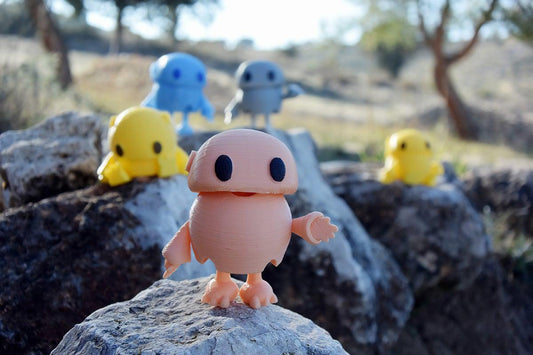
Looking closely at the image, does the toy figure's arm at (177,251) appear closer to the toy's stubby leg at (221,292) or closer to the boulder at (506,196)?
the toy's stubby leg at (221,292)

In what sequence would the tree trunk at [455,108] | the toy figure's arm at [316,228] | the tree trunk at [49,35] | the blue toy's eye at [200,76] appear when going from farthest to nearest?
1. the tree trunk at [455,108]
2. the tree trunk at [49,35]
3. the blue toy's eye at [200,76]
4. the toy figure's arm at [316,228]

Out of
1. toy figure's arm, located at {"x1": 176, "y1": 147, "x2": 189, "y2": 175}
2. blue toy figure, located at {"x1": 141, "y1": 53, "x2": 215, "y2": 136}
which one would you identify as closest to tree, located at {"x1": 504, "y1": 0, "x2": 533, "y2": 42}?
blue toy figure, located at {"x1": 141, "y1": 53, "x2": 215, "y2": 136}

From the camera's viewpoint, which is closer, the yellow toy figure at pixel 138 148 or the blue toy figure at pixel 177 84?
the yellow toy figure at pixel 138 148

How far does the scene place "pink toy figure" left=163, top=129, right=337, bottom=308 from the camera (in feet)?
6.30

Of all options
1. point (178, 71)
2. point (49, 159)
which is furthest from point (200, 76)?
point (49, 159)

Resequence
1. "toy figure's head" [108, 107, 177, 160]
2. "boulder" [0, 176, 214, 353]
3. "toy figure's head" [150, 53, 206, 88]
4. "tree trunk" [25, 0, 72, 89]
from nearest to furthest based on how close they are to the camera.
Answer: "boulder" [0, 176, 214, 353], "toy figure's head" [108, 107, 177, 160], "toy figure's head" [150, 53, 206, 88], "tree trunk" [25, 0, 72, 89]

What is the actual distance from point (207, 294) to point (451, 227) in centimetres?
288

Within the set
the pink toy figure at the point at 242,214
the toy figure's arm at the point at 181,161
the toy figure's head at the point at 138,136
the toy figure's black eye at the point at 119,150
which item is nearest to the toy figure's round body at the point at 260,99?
the toy figure's arm at the point at 181,161

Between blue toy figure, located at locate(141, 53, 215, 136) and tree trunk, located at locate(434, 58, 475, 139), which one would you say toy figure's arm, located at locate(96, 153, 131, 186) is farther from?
tree trunk, located at locate(434, 58, 475, 139)

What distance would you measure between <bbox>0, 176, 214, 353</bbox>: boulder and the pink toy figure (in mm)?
788

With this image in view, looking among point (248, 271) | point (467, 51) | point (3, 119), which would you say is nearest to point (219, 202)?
point (248, 271)

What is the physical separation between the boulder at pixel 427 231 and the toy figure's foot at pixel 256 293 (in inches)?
95.7

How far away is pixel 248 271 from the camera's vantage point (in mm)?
2027

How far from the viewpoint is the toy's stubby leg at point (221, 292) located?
200 cm
